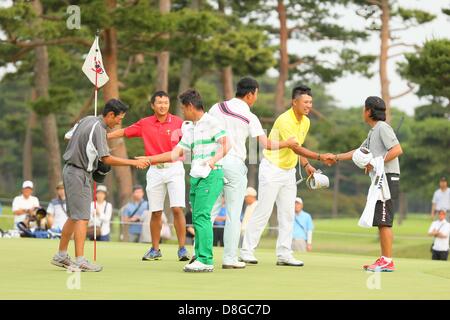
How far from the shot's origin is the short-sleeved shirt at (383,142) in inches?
461

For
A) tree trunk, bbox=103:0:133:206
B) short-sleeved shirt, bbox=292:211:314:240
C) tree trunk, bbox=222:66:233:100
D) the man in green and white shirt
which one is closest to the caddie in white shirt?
the man in green and white shirt

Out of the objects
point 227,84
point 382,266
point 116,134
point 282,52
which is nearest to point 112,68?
point 227,84

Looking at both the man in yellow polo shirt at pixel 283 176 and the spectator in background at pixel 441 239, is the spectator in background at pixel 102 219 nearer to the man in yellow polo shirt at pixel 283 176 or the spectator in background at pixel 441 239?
the spectator in background at pixel 441 239

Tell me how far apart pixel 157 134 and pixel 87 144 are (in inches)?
77.9

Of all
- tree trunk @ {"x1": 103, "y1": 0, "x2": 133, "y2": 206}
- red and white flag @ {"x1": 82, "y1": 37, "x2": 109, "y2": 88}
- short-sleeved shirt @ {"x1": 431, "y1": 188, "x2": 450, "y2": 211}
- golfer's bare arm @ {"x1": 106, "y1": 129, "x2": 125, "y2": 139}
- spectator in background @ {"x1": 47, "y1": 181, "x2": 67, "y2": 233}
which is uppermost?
tree trunk @ {"x1": 103, "y1": 0, "x2": 133, "y2": 206}

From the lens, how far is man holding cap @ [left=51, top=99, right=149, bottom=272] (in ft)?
36.3

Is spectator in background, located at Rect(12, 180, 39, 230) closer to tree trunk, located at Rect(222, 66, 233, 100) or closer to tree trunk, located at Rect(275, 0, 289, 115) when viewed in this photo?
tree trunk, located at Rect(222, 66, 233, 100)

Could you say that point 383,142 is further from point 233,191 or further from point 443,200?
point 443,200

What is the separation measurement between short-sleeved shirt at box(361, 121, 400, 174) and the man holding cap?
2738 millimetres

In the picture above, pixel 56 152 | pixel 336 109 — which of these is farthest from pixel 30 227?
pixel 336 109

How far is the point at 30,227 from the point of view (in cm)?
2136

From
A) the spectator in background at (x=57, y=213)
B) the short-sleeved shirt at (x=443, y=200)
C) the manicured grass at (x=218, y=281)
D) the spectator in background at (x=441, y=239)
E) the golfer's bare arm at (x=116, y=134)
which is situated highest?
the golfer's bare arm at (x=116, y=134)

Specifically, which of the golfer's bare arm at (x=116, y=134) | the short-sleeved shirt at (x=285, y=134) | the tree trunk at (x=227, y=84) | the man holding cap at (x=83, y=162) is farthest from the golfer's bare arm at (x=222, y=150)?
the tree trunk at (x=227, y=84)

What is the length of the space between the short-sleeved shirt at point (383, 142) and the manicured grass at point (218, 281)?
120 centimetres
